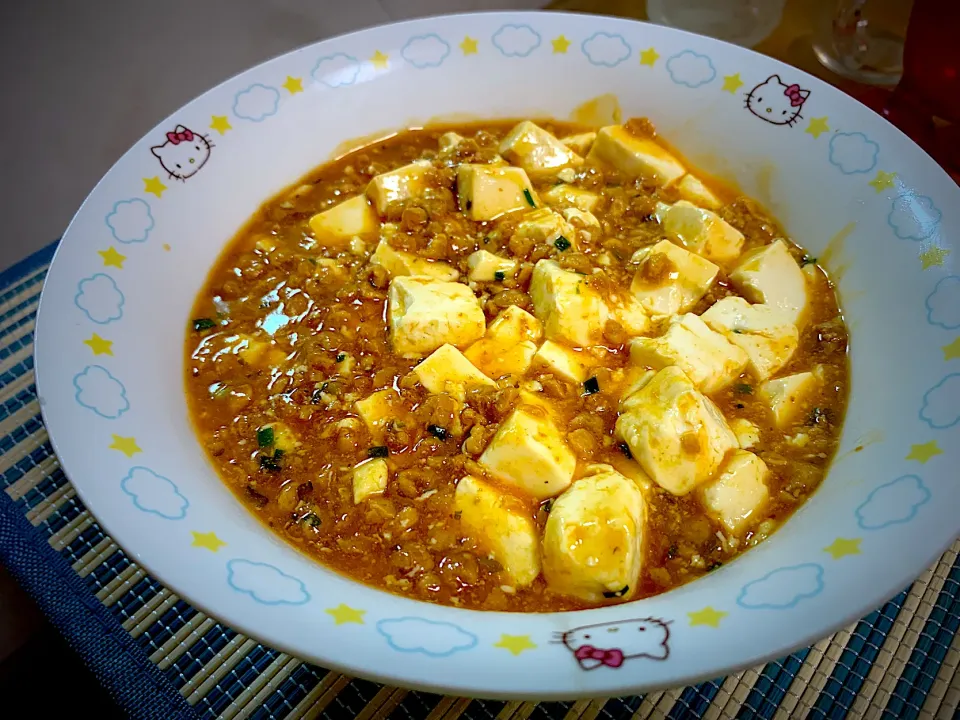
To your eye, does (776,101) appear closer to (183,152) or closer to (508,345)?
(508,345)

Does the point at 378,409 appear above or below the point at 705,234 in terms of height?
above

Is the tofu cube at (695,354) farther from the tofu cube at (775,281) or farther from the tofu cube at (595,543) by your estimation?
the tofu cube at (595,543)

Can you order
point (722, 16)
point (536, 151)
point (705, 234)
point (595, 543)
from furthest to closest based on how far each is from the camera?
1. point (722, 16)
2. point (536, 151)
3. point (705, 234)
4. point (595, 543)

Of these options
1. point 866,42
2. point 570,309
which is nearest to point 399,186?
point 570,309

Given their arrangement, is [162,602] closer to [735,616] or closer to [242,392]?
[242,392]

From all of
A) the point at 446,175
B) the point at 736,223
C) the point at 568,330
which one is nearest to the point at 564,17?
the point at 446,175

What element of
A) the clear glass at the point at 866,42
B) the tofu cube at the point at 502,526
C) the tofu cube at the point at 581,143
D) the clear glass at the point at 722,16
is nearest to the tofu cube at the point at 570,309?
the tofu cube at the point at 502,526
